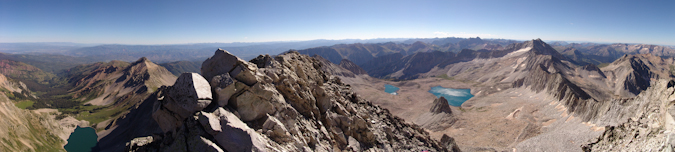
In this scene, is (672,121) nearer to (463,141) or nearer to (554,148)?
(554,148)

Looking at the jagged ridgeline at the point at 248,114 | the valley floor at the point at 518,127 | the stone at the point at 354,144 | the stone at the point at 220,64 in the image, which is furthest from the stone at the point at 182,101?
the valley floor at the point at 518,127

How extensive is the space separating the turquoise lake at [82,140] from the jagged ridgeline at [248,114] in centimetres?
11042

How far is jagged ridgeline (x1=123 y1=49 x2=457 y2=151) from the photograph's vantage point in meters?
13.0

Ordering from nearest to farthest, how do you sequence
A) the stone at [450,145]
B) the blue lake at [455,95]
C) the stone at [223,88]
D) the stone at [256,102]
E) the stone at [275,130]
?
1. the stone at [223,88]
2. the stone at [275,130]
3. the stone at [256,102]
4. the stone at [450,145]
5. the blue lake at [455,95]

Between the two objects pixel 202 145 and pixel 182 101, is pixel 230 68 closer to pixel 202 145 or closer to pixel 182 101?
pixel 182 101

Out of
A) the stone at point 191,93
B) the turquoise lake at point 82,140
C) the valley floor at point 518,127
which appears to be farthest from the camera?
the turquoise lake at point 82,140

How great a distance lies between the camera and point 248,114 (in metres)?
15.5

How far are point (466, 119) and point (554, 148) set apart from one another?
36.6 meters

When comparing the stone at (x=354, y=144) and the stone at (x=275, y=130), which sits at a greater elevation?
the stone at (x=275, y=130)

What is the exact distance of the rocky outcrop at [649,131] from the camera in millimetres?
16311

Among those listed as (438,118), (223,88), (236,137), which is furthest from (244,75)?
(438,118)

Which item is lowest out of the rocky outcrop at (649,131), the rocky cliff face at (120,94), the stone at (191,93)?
the rocky cliff face at (120,94)

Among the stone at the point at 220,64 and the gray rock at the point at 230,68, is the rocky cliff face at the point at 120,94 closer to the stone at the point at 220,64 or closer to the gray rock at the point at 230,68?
the stone at the point at 220,64

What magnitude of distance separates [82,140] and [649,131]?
154917mm
